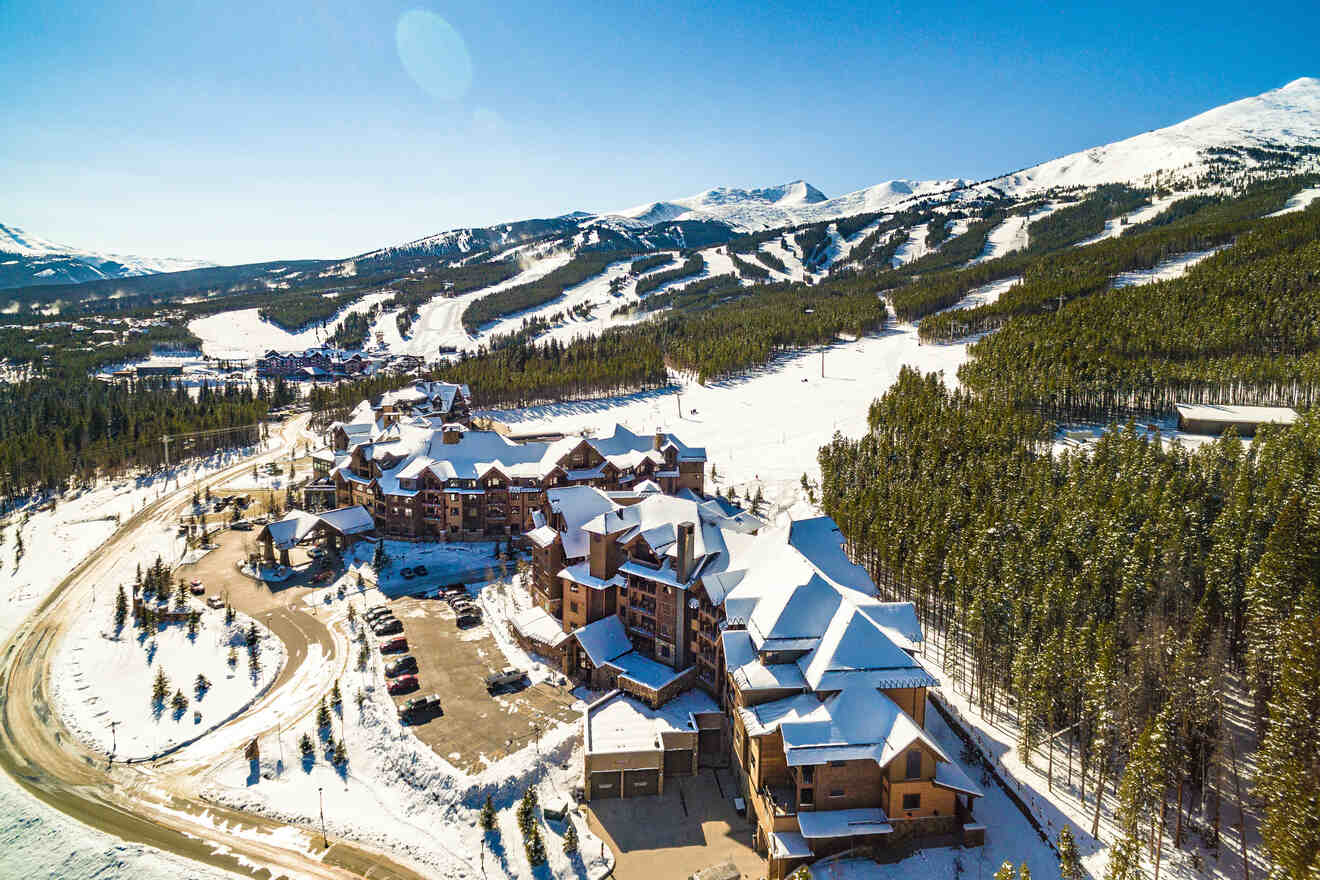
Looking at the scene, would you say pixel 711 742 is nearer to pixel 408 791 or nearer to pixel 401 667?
pixel 408 791

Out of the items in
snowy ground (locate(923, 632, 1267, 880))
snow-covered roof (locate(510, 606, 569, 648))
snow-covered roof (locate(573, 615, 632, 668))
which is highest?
snow-covered roof (locate(573, 615, 632, 668))

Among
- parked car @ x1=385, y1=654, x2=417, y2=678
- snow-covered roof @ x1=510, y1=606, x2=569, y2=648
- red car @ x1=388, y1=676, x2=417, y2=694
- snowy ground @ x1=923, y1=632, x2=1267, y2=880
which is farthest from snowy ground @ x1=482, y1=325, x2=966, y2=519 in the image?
red car @ x1=388, y1=676, x2=417, y2=694

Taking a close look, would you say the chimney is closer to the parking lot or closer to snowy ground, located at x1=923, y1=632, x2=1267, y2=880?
the parking lot

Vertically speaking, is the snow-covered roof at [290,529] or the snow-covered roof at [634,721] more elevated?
the snow-covered roof at [290,529]

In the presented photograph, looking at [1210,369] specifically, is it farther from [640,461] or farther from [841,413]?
[640,461]

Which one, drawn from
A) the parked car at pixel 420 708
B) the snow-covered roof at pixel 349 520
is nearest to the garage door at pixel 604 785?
the parked car at pixel 420 708

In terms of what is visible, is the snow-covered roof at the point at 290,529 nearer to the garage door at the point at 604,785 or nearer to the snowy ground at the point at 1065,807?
the garage door at the point at 604,785
